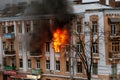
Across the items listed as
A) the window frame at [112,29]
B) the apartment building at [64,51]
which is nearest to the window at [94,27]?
the apartment building at [64,51]

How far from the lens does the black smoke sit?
29.3 meters

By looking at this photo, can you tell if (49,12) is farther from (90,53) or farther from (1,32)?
(1,32)

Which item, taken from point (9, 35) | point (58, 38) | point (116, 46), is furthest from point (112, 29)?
point (9, 35)

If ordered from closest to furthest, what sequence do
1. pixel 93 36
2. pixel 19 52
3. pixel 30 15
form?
1. pixel 30 15
2. pixel 93 36
3. pixel 19 52

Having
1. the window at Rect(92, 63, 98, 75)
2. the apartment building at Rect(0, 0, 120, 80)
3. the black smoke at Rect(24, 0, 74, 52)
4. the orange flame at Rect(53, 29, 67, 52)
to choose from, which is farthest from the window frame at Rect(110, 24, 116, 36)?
the orange flame at Rect(53, 29, 67, 52)

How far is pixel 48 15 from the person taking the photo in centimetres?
3045

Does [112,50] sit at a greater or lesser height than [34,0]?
lesser

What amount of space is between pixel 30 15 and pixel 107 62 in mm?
7859

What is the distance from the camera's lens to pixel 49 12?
29547 mm

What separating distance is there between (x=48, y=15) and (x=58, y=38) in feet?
24.2

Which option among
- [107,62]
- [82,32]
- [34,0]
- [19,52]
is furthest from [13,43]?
[34,0]

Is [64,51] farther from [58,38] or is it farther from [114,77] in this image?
[114,77]

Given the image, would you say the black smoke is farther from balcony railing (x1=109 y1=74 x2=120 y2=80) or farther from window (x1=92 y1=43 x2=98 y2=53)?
balcony railing (x1=109 y1=74 x2=120 y2=80)

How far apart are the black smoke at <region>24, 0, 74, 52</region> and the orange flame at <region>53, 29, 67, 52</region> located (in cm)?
47
